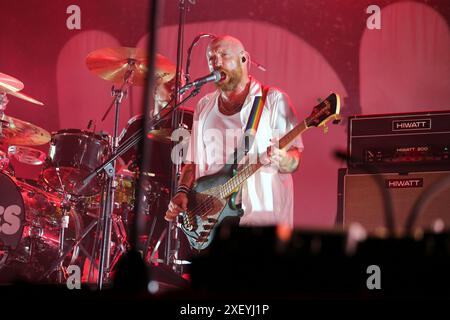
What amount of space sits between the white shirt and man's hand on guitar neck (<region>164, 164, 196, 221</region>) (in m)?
0.06

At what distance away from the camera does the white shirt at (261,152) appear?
13.8 feet

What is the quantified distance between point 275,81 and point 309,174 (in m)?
0.82

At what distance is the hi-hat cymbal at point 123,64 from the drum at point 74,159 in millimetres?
519

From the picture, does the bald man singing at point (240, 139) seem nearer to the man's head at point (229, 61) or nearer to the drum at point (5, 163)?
the man's head at point (229, 61)

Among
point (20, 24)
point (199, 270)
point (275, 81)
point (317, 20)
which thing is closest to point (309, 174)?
point (275, 81)

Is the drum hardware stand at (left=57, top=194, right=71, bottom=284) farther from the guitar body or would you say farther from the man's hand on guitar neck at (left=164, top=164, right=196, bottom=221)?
the guitar body

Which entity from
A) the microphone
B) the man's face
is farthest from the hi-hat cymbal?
the microphone

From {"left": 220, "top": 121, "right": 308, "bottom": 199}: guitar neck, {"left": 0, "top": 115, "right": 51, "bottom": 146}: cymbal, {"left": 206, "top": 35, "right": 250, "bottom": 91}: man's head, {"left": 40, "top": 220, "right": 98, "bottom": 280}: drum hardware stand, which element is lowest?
{"left": 40, "top": 220, "right": 98, "bottom": 280}: drum hardware stand

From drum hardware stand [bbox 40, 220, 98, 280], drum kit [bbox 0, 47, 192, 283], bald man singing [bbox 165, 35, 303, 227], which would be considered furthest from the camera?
drum kit [bbox 0, 47, 192, 283]

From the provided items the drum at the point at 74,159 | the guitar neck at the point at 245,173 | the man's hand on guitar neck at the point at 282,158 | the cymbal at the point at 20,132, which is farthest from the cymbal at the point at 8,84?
the man's hand on guitar neck at the point at 282,158

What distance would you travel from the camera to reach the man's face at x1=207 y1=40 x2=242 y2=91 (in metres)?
4.42

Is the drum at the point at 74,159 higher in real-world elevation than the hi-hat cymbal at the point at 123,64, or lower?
lower
